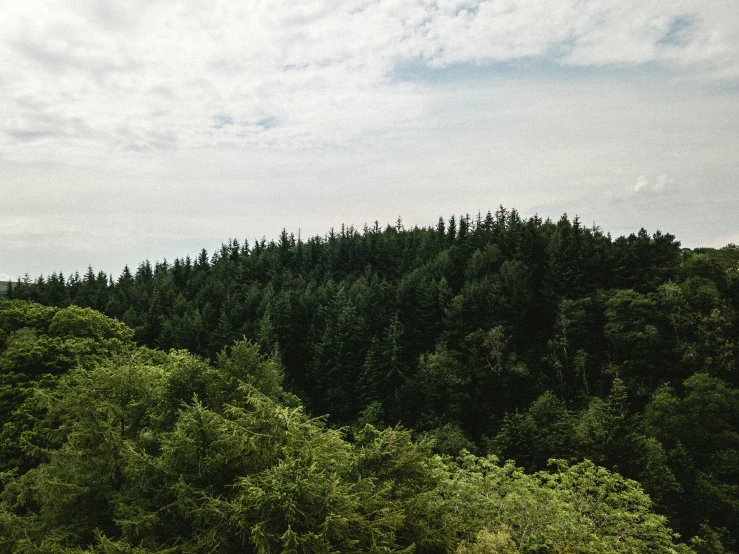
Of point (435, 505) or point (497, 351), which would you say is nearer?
point (435, 505)

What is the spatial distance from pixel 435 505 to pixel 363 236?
109m

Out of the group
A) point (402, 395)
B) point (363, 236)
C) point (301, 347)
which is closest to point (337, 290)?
point (301, 347)

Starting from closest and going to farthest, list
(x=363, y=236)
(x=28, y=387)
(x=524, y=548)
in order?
(x=524, y=548)
(x=28, y=387)
(x=363, y=236)

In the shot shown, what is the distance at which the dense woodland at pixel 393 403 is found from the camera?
14000mm

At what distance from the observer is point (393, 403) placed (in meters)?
57.6

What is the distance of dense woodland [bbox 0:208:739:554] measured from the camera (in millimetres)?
14000

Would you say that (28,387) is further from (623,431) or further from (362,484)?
(623,431)

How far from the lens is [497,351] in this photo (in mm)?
56094

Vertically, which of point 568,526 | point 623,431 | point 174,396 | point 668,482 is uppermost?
point 174,396

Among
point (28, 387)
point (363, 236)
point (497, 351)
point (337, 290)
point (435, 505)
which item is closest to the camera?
point (435, 505)

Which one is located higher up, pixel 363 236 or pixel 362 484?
pixel 363 236

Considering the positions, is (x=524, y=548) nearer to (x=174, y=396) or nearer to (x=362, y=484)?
(x=362, y=484)

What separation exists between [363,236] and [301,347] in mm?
57306

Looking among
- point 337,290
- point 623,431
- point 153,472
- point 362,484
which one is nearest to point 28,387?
point 153,472
